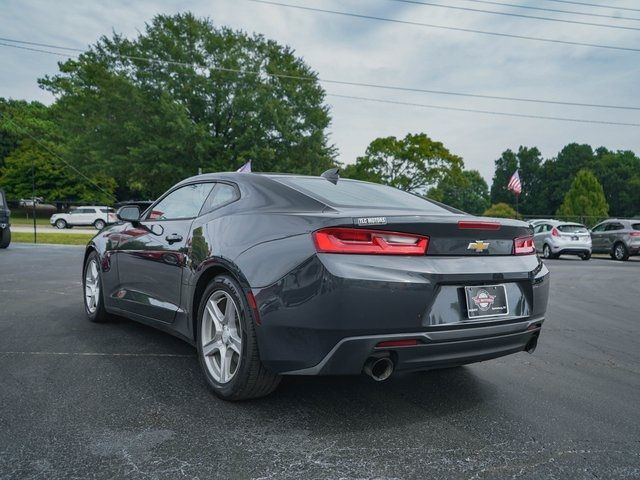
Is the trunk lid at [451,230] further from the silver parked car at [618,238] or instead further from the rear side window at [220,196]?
the silver parked car at [618,238]

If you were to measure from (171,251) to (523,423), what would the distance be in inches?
100

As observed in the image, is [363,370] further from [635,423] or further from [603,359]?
[603,359]

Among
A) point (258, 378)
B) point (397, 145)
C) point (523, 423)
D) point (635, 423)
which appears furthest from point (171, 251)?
point (397, 145)

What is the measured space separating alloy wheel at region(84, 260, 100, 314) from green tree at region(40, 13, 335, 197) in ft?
83.4

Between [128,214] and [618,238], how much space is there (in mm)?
21613

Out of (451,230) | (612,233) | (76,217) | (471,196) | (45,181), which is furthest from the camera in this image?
(471,196)

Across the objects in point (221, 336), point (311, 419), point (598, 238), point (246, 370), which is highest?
point (221, 336)

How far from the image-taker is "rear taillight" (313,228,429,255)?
280cm

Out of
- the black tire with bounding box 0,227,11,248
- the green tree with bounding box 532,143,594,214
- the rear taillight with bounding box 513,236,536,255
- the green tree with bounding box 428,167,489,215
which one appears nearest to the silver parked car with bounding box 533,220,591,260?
the black tire with bounding box 0,227,11,248

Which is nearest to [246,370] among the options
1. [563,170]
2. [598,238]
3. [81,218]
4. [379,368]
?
[379,368]

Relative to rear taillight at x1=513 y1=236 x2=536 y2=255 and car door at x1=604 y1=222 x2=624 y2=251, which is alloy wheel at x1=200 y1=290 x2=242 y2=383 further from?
car door at x1=604 y1=222 x2=624 y2=251

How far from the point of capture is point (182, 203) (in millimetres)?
4359

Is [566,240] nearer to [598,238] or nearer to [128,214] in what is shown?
[598,238]

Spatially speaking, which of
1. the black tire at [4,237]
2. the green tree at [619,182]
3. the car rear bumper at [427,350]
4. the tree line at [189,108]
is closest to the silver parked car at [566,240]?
the tree line at [189,108]
